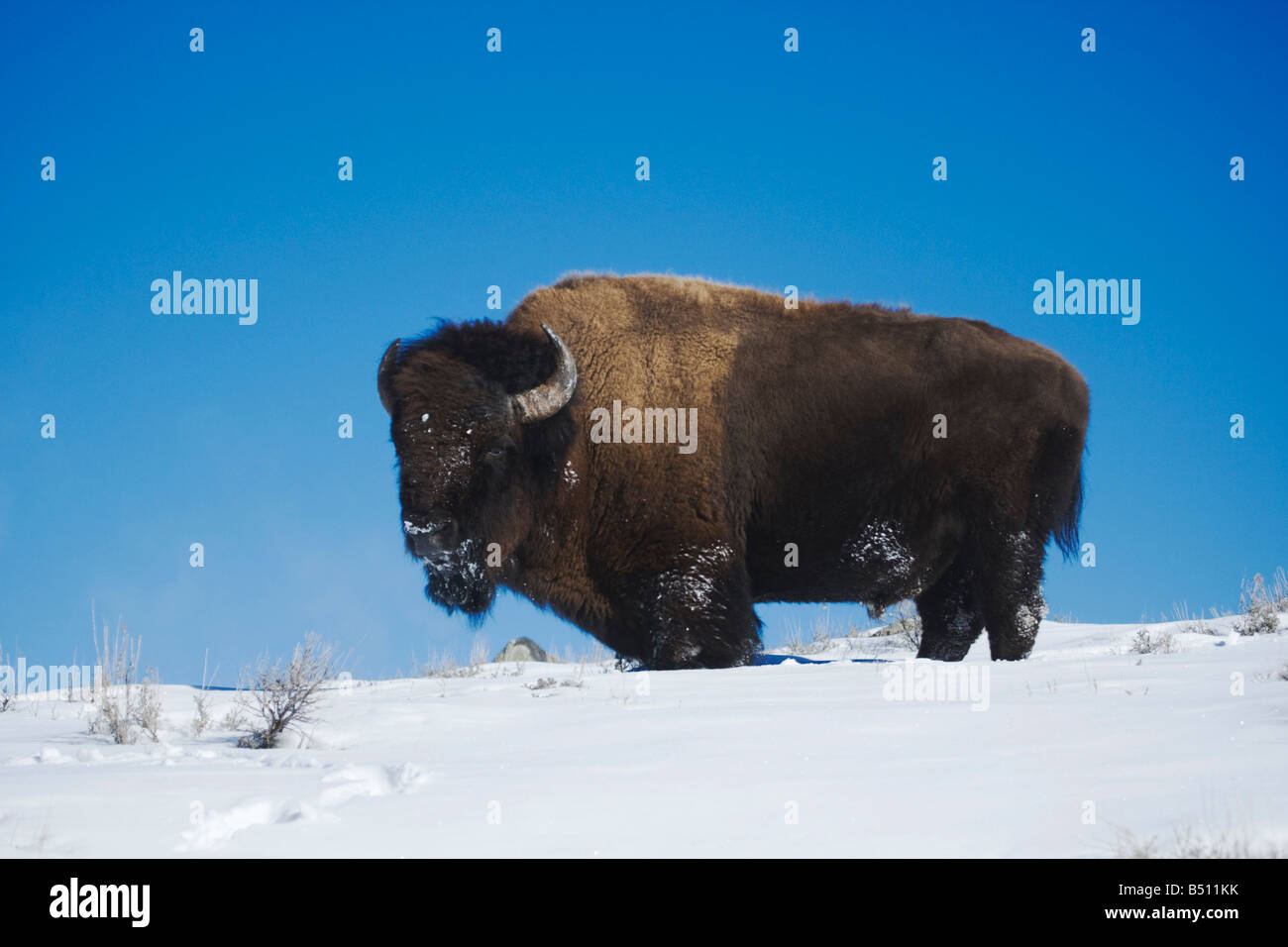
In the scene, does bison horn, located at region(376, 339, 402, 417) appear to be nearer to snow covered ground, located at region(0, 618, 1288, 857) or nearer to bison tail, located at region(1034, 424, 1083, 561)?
snow covered ground, located at region(0, 618, 1288, 857)

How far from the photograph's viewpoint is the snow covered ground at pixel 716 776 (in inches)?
123

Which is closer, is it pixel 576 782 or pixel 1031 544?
pixel 576 782

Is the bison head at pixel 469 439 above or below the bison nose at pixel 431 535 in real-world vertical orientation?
above

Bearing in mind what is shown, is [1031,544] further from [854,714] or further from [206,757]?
[206,757]

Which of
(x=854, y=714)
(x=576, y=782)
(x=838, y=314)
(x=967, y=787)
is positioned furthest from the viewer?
(x=838, y=314)

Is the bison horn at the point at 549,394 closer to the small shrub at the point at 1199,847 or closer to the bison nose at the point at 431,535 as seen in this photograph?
the bison nose at the point at 431,535

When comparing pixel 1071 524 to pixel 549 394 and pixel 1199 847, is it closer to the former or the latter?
pixel 549 394

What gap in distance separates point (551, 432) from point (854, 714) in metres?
4.95

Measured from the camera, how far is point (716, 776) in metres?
3.85

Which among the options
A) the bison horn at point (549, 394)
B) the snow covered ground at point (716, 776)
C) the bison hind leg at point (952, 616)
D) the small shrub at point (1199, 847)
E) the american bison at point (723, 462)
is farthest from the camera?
the bison hind leg at point (952, 616)

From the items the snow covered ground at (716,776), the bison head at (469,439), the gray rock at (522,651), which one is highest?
the bison head at (469,439)

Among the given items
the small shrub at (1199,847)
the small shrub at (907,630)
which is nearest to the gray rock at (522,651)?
the small shrub at (907,630)
